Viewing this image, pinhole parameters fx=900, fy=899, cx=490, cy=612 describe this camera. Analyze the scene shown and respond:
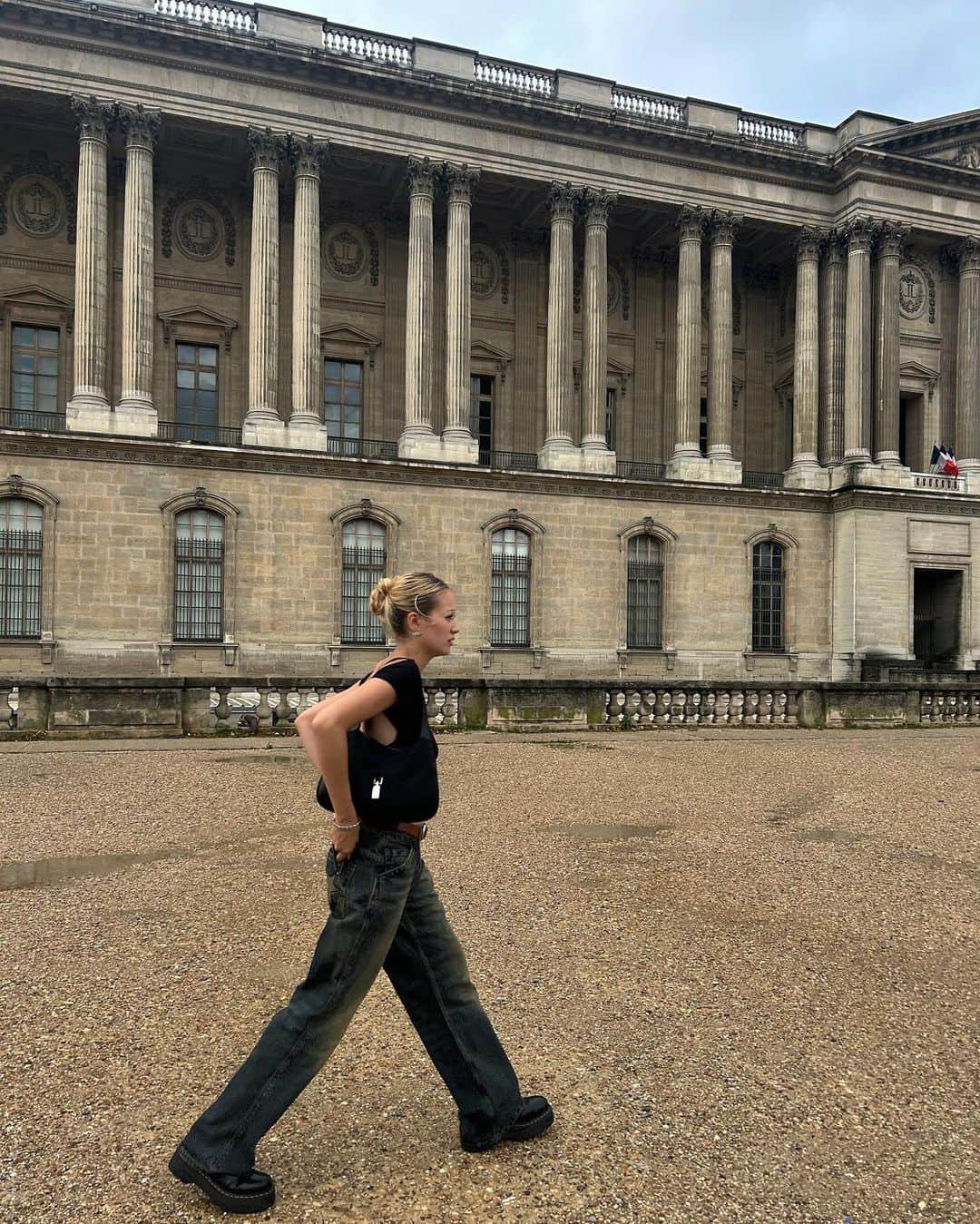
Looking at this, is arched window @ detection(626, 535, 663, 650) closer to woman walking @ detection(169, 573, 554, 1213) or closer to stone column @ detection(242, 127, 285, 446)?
stone column @ detection(242, 127, 285, 446)

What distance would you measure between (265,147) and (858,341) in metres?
20.6

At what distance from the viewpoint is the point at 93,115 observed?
24.9 m

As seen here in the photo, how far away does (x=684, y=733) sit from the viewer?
58.6 feet

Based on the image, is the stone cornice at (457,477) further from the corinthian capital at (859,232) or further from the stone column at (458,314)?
the corinthian capital at (859,232)

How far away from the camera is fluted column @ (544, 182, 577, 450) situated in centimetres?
2930

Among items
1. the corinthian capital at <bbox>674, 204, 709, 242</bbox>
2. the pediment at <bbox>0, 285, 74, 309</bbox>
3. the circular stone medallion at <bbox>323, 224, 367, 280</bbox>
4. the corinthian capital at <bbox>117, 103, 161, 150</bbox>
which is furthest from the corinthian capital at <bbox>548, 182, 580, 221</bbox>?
the pediment at <bbox>0, 285, 74, 309</bbox>

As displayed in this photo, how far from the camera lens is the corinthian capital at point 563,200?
29.2 meters

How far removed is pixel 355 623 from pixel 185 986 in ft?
74.4

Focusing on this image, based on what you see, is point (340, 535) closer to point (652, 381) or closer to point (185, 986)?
point (652, 381)

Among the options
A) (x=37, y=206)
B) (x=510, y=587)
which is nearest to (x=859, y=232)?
(x=510, y=587)

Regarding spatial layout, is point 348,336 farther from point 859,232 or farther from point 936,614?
point 936,614

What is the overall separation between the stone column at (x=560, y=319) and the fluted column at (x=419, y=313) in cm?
400

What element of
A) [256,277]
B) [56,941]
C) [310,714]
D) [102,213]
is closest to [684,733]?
[56,941]

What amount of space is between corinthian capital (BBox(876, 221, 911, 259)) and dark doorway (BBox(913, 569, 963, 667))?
11.2 meters
